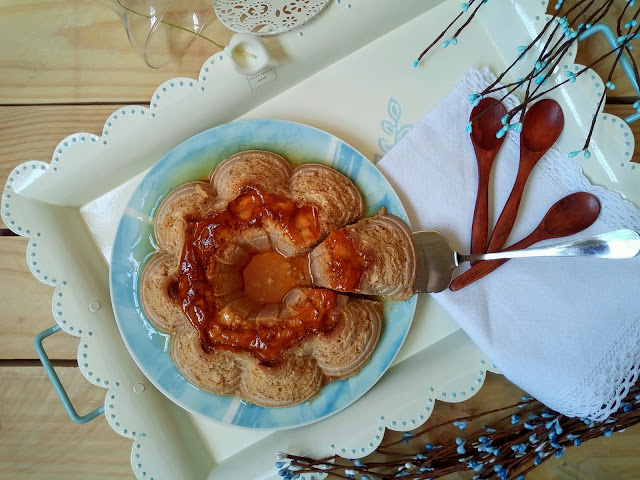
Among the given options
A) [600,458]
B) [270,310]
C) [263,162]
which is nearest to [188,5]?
[263,162]

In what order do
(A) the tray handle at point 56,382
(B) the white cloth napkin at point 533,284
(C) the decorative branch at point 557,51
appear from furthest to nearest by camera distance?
1. (A) the tray handle at point 56,382
2. (B) the white cloth napkin at point 533,284
3. (C) the decorative branch at point 557,51

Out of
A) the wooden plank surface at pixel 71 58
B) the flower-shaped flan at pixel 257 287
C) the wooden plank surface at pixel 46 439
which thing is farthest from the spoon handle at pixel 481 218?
the wooden plank surface at pixel 46 439

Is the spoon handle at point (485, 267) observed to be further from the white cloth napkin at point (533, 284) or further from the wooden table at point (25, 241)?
the wooden table at point (25, 241)

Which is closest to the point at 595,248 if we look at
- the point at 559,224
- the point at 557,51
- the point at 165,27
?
the point at 559,224

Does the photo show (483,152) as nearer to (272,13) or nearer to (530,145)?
(530,145)

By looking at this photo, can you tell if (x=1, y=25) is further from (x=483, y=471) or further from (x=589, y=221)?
(x=483, y=471)
